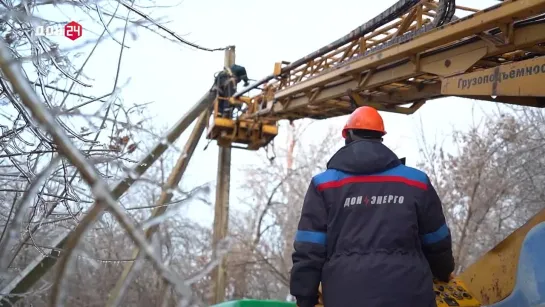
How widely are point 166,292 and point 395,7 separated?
5.60 meters

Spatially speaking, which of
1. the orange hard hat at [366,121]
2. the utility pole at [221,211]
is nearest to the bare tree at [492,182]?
the utility pole at [221,211]

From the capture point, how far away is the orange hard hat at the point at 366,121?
348 cm

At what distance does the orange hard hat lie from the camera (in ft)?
11.4

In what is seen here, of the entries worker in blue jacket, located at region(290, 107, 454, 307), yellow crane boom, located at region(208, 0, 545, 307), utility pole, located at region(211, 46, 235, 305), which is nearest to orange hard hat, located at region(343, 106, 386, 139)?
worker in blue jacket, located at region(290, 107, 454, 307)

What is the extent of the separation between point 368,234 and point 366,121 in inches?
26.9

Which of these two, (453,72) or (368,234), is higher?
(453,72)

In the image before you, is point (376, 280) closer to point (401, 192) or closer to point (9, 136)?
point (401, 192)

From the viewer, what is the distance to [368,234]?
3.15 m

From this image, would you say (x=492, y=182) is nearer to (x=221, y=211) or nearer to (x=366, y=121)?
(x=221, y=211)

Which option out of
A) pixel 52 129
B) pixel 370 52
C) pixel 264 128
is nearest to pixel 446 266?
pixel 52 129

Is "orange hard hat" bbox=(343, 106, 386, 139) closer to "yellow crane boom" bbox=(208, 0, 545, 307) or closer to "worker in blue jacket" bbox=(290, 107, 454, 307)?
"worker in blue jacket" bbox=(290, 107, 454, 307)

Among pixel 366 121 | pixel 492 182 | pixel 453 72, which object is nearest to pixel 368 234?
pixel 366 121

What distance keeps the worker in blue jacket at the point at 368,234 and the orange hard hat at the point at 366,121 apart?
131 mm

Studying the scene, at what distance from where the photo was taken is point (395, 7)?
6.32 metres
